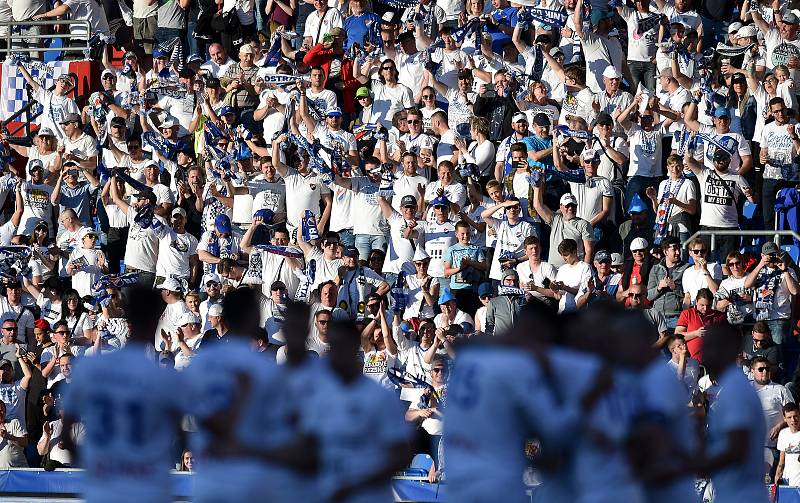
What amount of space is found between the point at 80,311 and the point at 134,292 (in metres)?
10.8

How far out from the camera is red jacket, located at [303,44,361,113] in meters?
21.2

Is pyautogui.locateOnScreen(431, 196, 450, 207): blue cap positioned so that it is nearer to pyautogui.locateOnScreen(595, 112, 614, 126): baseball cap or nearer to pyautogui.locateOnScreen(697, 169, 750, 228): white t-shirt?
pyautogui.locateOnScreen(595, 112, 614, 126): baseball cap

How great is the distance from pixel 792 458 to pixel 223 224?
7.55 meters

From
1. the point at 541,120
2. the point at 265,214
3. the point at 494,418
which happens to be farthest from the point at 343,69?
the point at 494,418

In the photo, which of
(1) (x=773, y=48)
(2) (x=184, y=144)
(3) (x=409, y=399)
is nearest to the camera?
(3) (x=409, y=399)

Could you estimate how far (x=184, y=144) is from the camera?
21.1 m

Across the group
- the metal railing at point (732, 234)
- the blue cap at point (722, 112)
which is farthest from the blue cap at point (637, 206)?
the blue cap at point (722, 112)

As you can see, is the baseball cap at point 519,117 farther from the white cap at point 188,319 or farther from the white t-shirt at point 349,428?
the white t-shirt at point 349,428

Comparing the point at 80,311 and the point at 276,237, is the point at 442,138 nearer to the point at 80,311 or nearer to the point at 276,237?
the point at 276,237

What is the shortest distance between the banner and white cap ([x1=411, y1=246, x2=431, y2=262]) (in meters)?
7.37

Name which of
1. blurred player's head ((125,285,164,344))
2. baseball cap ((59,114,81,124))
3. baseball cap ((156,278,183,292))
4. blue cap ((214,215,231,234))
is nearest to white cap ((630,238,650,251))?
blue cap ((214,215,231,234))

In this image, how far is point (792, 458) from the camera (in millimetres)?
14742

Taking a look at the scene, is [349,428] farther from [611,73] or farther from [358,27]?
[358,27]

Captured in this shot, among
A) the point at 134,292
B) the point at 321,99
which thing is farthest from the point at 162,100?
the point at 134,292
